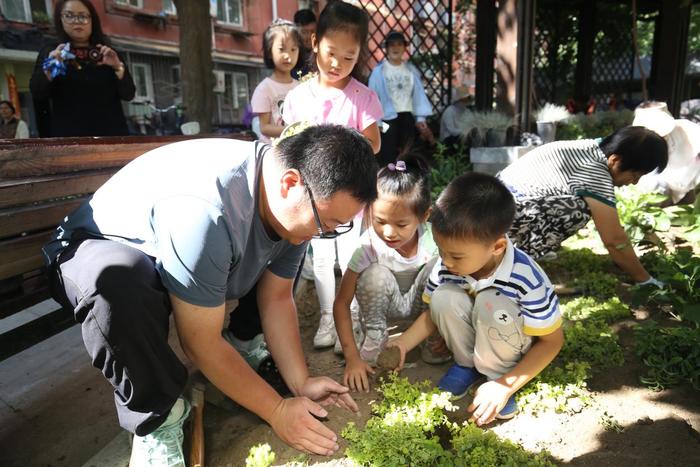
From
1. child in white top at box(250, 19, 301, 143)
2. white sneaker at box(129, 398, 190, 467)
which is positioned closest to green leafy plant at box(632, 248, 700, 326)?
white sneaker at box(129, 398, 190, 467)

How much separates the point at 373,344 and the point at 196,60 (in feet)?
16.0

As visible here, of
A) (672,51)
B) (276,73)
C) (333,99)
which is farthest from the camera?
(672,51)

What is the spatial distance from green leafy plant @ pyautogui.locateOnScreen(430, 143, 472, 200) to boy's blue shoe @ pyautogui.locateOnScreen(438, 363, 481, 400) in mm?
3064

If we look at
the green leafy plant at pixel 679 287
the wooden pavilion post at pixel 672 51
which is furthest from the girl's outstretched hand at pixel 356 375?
the wooden pavilion post at pixel 672 51

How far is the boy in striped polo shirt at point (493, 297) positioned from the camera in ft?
6.29

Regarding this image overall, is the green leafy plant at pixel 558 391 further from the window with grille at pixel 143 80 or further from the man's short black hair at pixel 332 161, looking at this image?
the window with grille at pixel 143 80

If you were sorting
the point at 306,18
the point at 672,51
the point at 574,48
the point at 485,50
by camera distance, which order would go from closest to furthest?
the point at 306,18
the point at 485,50
the point at 672,51
the point at 574,48

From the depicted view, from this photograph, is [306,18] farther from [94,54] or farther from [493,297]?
[493,297]

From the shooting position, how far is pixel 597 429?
193 centimetres

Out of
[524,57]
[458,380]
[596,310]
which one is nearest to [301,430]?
[458,380]

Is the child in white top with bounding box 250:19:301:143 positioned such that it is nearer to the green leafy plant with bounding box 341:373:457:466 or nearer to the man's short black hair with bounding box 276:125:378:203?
the man's short black hair with bounding box 276:125:378:203

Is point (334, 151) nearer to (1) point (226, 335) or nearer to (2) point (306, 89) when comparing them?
(1) point (226, 335)

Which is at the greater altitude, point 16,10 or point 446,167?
point 16,10

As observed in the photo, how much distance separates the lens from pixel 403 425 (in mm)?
1848
